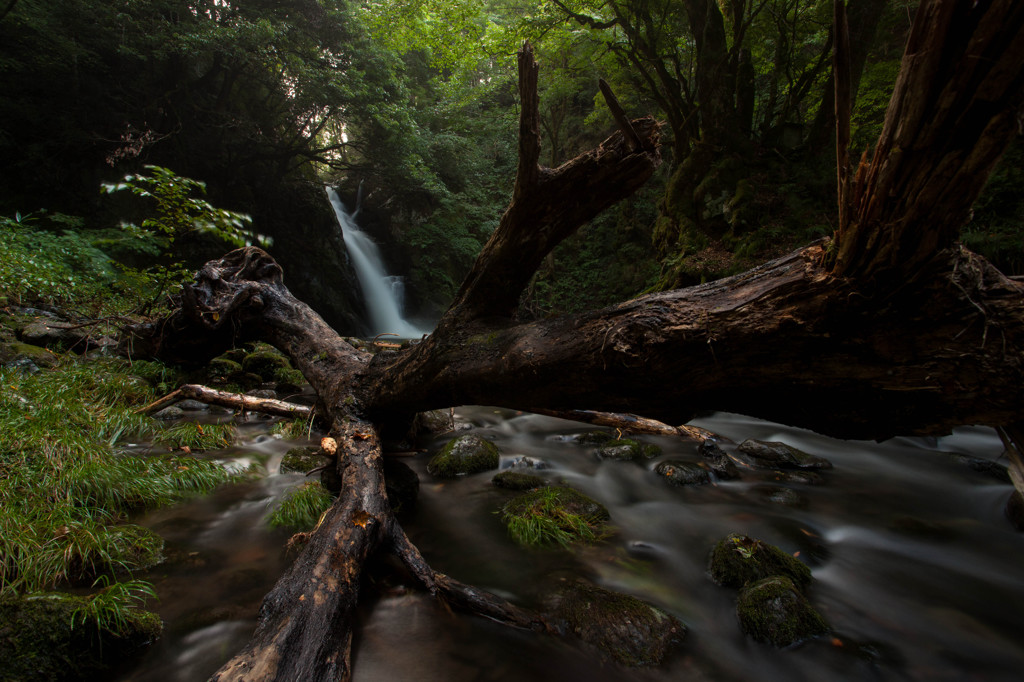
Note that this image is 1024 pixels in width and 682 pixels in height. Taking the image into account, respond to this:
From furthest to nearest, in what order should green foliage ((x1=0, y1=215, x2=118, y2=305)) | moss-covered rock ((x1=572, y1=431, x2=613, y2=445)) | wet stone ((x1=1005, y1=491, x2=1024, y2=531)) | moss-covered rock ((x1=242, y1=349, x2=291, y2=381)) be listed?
moss-covered rock ((x1=242, y1=349, x2=291, y2=381)) < green foliage ((x1=0, y1=215, x2=118, y2=305)) < moss-covered rock ((x1=572, y1=431, x2=613, y2=445)) < wet stone ((x1=1005, y1=491, x2=1024, y2=531))

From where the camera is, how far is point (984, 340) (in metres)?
1.30

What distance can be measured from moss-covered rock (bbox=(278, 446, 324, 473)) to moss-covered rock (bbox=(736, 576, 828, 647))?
3.59 metres

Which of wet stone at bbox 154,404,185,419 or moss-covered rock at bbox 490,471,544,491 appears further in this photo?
wet stone at bbox 154,404,185,419

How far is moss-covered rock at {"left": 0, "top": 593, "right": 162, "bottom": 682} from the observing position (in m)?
1.76

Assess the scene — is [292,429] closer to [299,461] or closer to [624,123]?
[299,461]

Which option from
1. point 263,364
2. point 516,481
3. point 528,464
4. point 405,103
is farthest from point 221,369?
point 405,103

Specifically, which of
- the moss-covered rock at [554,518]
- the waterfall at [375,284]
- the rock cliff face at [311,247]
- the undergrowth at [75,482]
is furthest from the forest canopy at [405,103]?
the undergrowth at [75,482]

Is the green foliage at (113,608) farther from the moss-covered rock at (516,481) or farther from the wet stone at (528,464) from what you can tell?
the wet stone at (528,464)

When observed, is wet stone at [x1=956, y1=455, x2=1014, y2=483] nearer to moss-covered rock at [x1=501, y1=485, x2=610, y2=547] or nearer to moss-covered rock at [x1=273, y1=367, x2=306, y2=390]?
moss-covered rock at [x1=501, y1=485, x2=610, y2=547]

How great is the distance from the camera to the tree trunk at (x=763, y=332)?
1.21 m

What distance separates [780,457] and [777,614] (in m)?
2.83

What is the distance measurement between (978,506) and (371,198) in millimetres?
19677

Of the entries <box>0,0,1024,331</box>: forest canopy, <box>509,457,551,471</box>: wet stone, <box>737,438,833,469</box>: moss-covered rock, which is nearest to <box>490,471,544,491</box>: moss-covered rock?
<box>509,457,551,471</box>: wet stone

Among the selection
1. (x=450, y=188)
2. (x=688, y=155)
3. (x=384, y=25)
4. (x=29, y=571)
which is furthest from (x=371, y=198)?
(x=29, y=571)
